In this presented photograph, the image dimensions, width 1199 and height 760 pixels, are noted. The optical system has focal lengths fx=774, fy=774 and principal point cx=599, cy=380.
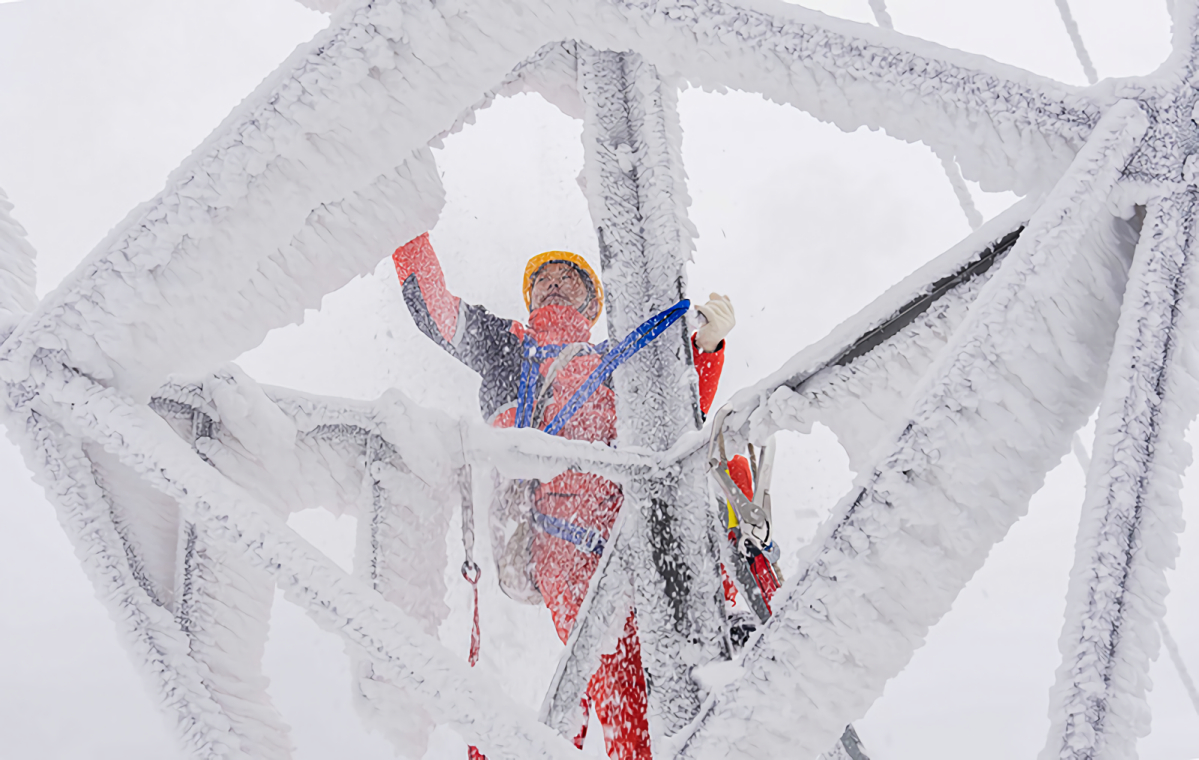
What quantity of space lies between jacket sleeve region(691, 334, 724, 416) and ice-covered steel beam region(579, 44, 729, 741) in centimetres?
41

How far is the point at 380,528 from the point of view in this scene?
1063mm

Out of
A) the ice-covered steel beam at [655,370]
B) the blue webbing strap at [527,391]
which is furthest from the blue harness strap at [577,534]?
the ice-covered steel beam at [655,370]

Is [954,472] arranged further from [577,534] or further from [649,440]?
[577,534]

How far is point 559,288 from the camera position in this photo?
7.25 feet

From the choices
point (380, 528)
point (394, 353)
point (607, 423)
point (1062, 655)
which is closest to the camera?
point (1062, 655)

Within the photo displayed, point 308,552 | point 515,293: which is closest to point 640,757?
point 308,552

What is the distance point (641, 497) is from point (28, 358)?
0.73m

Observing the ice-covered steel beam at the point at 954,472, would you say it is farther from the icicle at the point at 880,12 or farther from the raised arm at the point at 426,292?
the raised arm at the point at 426,292

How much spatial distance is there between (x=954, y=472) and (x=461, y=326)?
171 cm

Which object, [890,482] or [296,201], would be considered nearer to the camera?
[890,482]

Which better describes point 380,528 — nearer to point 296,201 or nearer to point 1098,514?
point 296,201

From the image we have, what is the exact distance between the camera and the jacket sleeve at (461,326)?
207 centimetres

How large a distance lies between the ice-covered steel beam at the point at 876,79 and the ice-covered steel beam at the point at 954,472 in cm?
6

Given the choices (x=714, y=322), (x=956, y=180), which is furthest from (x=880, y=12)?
(x=714, y=322)
